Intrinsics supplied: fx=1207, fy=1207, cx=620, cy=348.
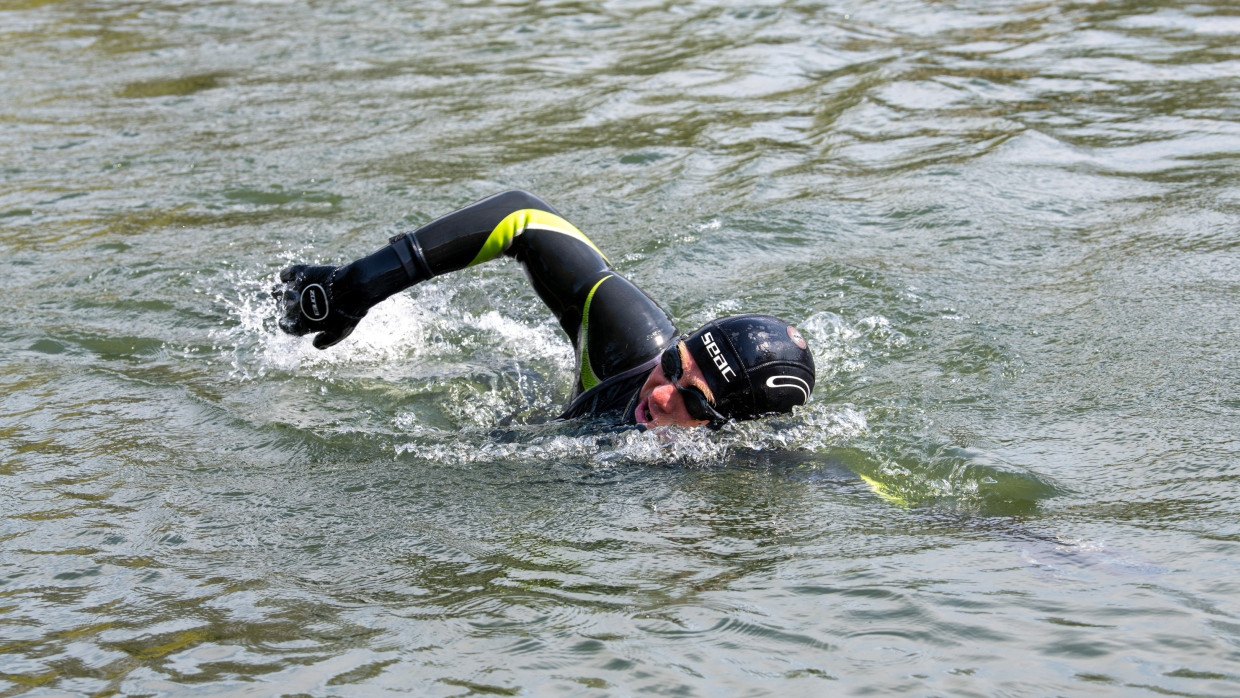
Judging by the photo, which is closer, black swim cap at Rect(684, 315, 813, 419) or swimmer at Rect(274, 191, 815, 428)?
black swim cap at Rect(684, 315, 813, 419)

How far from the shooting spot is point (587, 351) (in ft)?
15.9

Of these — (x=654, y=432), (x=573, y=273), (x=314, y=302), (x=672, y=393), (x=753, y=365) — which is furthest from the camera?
(x=573, y=273)

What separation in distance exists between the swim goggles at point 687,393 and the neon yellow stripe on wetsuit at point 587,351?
19.6 inches

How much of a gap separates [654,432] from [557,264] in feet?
2.63

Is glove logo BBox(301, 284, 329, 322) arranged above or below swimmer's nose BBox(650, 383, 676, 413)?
above

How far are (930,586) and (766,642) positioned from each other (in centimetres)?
57

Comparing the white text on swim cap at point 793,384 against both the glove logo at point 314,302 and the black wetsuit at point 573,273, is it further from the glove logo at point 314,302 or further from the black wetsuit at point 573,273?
the glove logo at point 314,302

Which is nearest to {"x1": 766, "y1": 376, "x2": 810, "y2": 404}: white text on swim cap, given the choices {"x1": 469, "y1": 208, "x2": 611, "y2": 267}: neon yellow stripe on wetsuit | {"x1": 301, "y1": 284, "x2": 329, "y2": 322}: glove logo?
{"x1": 469, "y1": 208, "x2": 611, "y2": 267}: neon yellow stripe on wetsuit

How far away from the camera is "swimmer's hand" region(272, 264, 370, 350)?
4.68m

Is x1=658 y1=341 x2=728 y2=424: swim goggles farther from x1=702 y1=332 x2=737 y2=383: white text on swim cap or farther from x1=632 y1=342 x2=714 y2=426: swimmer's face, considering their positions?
x1=702 y1=332 x2=737 y2=383: white text on swim cap

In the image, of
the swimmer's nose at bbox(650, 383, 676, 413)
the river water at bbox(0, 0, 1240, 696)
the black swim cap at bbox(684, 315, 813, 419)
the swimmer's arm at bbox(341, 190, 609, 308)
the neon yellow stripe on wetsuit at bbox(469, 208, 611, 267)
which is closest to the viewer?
the river water at bbox(0, 0, 1240, 696)

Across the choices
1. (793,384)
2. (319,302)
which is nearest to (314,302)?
(319,302)

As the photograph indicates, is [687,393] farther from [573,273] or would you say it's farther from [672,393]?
[573,273]

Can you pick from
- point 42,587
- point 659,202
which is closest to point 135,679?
point 42,587
